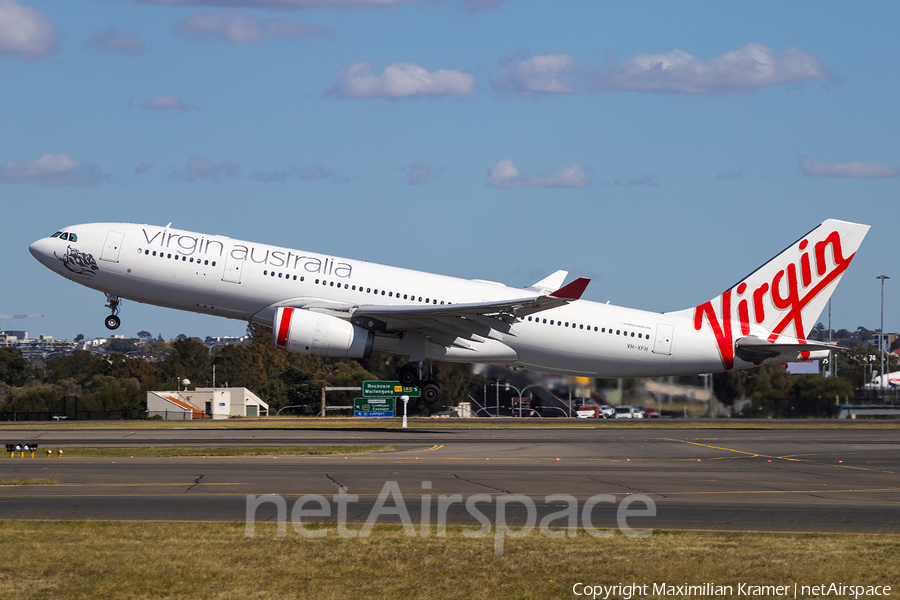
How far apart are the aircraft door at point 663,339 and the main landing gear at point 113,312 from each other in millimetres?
22878

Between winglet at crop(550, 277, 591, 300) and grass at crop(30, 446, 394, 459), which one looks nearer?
grass at crop(30, 446, 394, 459)

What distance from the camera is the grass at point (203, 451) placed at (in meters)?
30.0

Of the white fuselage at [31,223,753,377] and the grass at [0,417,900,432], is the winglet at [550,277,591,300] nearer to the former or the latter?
the white fuselage at [31,223,753,377]

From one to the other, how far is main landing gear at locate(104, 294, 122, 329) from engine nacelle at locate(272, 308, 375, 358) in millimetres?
7947

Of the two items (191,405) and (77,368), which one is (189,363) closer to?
(77,368)

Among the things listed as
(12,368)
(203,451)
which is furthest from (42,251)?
(12,368)

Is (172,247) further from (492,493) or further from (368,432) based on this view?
(492,493)

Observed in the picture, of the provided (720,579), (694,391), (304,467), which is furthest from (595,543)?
(694,391)

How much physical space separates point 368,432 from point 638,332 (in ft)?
40.2

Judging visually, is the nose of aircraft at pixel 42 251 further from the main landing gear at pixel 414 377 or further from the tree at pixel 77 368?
the tree at pixel 77 368

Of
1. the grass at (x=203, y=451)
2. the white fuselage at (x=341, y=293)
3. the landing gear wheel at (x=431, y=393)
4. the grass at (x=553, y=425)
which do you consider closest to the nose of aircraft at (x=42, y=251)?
the white fuselage at (x=341, y=293)

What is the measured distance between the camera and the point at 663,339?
142ft
